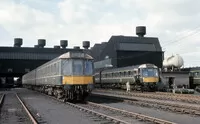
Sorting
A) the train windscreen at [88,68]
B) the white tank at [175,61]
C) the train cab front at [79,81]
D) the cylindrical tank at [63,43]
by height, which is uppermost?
the cylindrical tank at [63,43]

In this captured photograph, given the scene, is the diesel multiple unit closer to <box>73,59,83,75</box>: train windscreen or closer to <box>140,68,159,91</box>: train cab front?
<box>140,68,159,91</box>: train cab front

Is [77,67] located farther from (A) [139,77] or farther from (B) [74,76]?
(A) [139,77]

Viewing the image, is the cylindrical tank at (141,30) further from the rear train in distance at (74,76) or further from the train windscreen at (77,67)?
the train windscreen at (77,67)

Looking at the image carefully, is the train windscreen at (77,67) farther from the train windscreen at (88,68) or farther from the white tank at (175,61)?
the white tank at (175,61)

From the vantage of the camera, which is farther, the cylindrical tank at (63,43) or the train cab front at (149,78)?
the cylindrical tank at (63,43)

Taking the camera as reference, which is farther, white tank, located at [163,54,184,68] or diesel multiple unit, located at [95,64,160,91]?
white tank, located at [163,54,184,68]

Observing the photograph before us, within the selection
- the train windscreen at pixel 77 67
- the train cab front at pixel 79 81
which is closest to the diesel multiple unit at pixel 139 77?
the train cab front at pixel 79 81

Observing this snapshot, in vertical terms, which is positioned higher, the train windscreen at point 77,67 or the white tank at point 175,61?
the white tank at point 175,61

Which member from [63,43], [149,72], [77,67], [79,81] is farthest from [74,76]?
[63,43]

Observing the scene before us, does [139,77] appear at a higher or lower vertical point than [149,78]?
higher

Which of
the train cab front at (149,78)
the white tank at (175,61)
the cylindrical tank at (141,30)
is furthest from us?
the cylindrical tank at (141,30)

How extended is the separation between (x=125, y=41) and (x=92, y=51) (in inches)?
1029

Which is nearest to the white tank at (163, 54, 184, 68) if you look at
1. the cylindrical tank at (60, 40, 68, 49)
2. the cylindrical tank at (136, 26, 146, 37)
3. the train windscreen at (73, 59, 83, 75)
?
the cylindrical tank at (136, 26, 146, 37)

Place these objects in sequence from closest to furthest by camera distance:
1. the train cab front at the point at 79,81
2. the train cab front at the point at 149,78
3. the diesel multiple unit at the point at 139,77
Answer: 1. the train cab front at the point at 79,81
2. the train cab front at the point at 149,78
3. the diesel multiple unit at the point at 139,77
